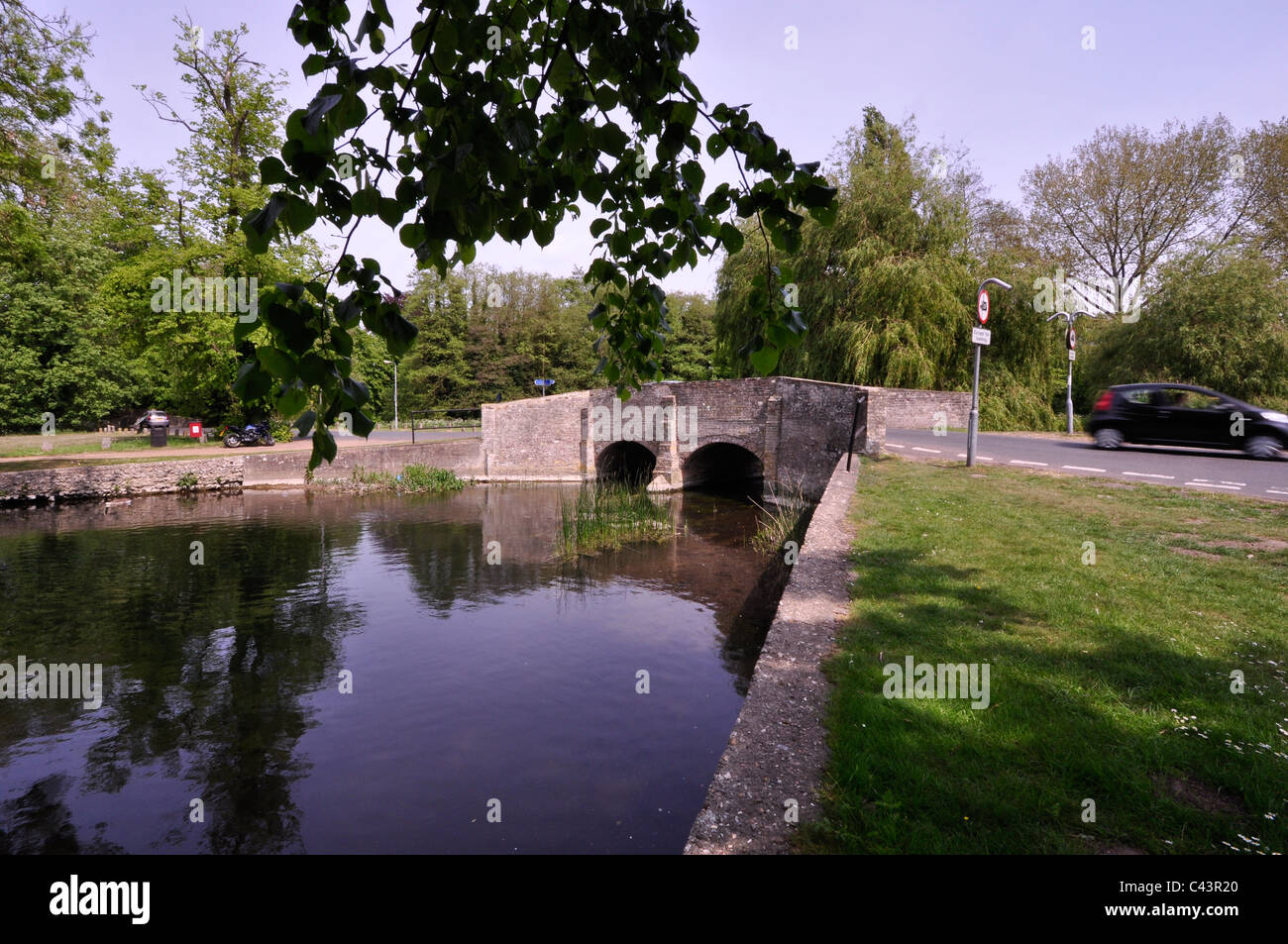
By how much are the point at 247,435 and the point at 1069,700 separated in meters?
33.9

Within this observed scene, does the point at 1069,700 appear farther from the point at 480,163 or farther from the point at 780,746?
the point at 480,163

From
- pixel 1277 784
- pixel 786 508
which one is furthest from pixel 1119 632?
pixel 786 508

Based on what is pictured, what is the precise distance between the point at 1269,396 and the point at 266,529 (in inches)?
1426

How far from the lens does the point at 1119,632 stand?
509 centimetres

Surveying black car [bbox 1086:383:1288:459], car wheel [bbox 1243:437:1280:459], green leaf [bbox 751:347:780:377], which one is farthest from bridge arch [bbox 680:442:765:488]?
green leaf [bbox 751:347:780:377]

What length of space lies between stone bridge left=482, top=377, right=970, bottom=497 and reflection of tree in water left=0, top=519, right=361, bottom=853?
13.8 m

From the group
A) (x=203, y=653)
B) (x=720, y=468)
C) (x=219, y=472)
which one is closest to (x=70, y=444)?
(x=219, y=472)

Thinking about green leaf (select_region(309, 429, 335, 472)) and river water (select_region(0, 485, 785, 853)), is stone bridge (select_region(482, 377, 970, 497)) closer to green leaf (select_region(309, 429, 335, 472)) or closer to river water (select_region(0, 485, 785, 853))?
river water (select_region(0, 485, 785, 853))

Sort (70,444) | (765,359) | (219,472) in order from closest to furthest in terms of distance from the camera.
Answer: (765,359) < (219,472) < (70,444)

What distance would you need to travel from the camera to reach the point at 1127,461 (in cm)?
1472

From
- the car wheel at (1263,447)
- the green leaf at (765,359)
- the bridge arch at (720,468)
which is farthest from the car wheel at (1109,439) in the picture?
the green leaf at (765,359)
